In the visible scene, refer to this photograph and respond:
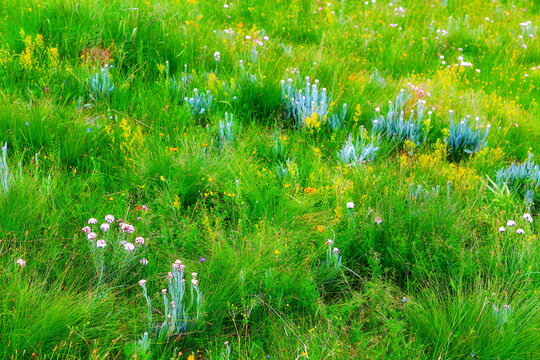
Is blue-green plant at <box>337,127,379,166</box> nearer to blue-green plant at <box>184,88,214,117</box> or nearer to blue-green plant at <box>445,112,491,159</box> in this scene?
blue-green plant at <box>445,112,491,159</box>

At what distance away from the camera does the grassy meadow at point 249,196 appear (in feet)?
8.25

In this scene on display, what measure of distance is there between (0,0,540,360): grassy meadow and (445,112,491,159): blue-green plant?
0.05 feet

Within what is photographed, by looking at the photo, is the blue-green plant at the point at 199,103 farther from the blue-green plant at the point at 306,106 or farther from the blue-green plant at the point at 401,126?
the blue-green plant at the point at 401,126

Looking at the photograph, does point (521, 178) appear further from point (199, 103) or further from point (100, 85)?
point (100, 85)

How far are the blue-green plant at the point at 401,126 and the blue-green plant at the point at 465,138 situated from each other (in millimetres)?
246

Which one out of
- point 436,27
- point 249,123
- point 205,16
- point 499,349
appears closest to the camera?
point 499,349

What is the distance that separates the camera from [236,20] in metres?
6.42

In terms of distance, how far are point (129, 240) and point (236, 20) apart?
4.33m

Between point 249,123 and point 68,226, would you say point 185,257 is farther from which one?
point 249,123

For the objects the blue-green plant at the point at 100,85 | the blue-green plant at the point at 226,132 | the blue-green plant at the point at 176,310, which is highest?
the blue-green plant at the point at 100,85

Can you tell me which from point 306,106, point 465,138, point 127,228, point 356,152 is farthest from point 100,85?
point 465,138

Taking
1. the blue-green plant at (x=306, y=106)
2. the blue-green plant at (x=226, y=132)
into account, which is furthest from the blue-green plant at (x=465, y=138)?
the blue-green plant at (x=226, y=132)

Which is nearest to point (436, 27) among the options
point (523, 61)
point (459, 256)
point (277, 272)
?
point (523, 61)

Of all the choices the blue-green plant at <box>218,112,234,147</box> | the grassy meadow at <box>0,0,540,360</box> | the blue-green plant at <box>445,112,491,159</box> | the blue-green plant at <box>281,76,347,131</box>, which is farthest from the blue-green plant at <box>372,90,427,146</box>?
the blue-green plant at <box>218,112,234,147</box>
